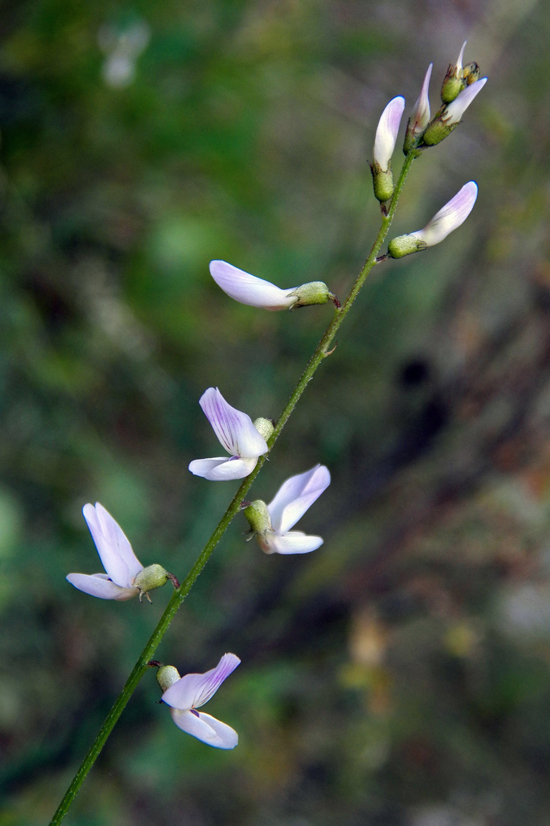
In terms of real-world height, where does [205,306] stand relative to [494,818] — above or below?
above

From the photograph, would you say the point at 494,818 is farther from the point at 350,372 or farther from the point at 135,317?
the point at 135,317

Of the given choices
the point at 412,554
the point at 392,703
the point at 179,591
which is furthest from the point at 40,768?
the point at 392,703

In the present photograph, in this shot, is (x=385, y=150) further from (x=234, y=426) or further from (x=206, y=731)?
(x=206, y=731)

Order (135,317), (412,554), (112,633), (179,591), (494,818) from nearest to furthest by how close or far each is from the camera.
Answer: (179,591) < (412,554) < (112,633) < (135,317) < (494,818)

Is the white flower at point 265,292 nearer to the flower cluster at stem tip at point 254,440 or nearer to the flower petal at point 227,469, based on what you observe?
the flower cluster at stem tip at point 254,440

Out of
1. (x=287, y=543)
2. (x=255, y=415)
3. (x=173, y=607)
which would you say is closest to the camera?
(x=173, y=607)

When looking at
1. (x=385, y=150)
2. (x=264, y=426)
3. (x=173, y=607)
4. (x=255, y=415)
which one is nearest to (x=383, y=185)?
(x=385, y=150)
